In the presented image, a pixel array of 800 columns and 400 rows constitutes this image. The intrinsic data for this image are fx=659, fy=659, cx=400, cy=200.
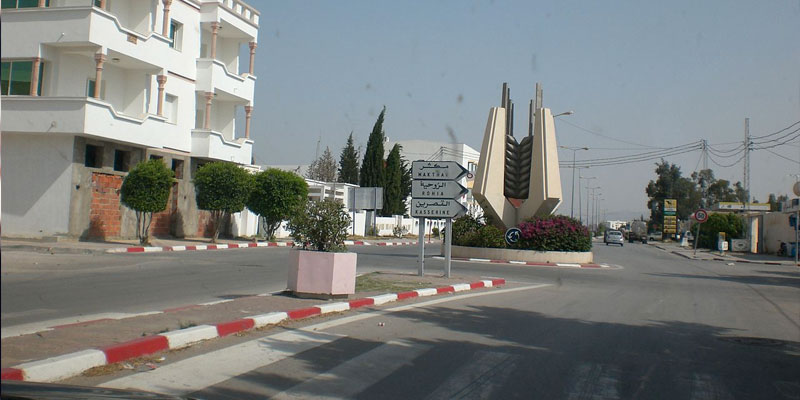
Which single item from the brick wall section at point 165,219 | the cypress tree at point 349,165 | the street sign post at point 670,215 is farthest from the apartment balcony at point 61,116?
the street sign post at point 670,215

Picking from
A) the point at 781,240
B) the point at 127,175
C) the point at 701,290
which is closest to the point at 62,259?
the point at 127,175

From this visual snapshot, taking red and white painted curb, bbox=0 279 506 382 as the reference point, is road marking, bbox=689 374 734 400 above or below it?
below

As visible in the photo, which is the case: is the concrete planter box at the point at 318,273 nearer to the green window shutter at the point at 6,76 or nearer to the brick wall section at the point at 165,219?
the green window shutter at the point at 6,76

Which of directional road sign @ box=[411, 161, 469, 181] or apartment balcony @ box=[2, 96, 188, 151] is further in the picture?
apartment balcony @ box=[2, 96, 188, 151]

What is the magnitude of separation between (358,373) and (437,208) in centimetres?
1160

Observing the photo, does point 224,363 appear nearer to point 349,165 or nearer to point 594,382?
point 594,382

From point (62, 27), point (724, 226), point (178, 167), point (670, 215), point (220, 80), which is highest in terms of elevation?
point (220, 80)

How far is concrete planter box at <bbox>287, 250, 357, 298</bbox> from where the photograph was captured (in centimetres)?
1152

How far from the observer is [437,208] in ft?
59.3

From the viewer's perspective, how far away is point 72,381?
5707 millimetres

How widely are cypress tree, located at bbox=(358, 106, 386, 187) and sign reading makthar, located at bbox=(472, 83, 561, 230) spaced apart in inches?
994

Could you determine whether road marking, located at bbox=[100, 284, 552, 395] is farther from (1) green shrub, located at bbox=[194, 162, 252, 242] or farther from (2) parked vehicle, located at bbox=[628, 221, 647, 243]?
(2) parked vehicle, located at bbox=[628, 221, 647, 243]

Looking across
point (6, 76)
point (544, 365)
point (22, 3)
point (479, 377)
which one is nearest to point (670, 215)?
point (22, 3)

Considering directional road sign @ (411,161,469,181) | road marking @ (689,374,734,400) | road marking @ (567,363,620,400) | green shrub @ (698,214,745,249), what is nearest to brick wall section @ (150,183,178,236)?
directional road sign @ (411,161,469,181)
